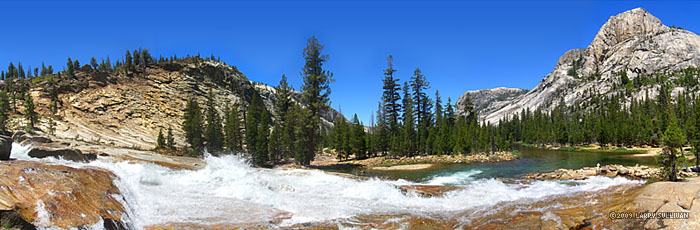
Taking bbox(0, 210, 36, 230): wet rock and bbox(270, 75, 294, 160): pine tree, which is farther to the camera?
bbox(270, 75, 294, 160): pine tree

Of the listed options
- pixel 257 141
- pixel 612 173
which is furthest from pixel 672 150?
pixel 257 141

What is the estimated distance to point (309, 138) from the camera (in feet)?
110

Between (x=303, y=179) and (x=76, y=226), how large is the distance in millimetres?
10357

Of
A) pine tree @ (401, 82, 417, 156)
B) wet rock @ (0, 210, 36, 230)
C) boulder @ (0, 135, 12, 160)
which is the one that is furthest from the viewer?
pine tree @ (401, 82, 417, 156)

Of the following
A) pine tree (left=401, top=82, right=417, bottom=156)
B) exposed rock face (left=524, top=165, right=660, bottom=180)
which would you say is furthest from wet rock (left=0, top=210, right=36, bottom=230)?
pine tree (left=401, top=82, right=417, bottom=156)

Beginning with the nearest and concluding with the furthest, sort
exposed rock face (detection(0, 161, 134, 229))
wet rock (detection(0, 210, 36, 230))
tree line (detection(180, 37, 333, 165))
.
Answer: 1. wet rock (detection(0, 210, 36, 230))
2. exposed rock face (detection(0, 161, 134, 229))
3. tree line (detection(180, 37, 333, 165))

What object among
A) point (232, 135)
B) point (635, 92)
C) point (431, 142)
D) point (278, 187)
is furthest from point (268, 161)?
point (635, 92)

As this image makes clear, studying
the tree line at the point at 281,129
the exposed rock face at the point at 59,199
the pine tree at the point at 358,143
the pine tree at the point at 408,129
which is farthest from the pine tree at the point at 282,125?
the exposed rock face at the point at 59,199

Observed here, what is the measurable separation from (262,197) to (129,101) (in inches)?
2264

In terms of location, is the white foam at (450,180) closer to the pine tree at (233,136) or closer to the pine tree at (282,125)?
the pine tree at (282,125)

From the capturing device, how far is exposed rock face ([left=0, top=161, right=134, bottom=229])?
6.02 meters

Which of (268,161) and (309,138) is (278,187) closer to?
(309,138)

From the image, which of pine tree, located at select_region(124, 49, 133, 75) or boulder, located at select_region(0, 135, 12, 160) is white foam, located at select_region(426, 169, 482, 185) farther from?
pine tree, located at select_region(124, 49, 133, 75)

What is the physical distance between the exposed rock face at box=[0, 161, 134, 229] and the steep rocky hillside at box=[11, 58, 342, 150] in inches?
1125
